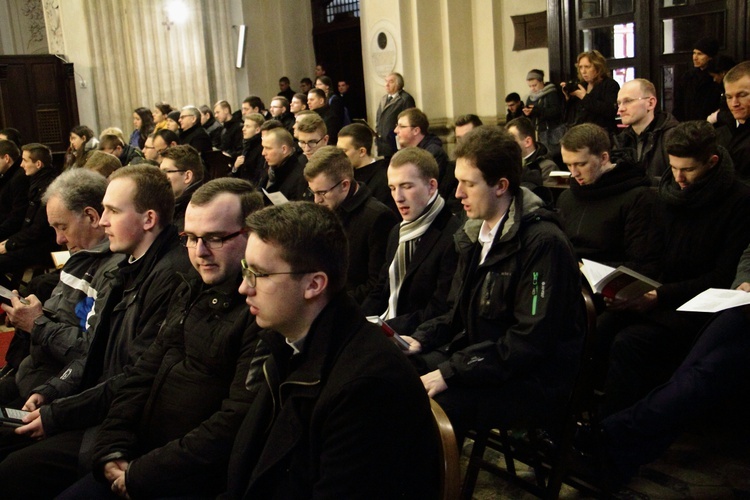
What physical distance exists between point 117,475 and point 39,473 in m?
0.46

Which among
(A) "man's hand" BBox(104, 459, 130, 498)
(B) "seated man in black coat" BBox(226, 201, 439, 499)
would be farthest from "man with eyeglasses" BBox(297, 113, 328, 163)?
(B) "seated man in black coat" BBox(226, 201, 439, 499)

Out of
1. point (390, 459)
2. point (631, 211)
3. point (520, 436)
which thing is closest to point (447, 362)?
point (520, 436)

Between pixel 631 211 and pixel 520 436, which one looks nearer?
pixel 520 436

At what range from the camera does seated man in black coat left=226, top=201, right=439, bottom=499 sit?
185 cm

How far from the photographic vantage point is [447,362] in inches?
116

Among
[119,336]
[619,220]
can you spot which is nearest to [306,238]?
[119,336]

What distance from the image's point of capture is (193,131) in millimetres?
9844

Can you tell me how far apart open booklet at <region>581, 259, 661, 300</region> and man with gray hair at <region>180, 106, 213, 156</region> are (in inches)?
270

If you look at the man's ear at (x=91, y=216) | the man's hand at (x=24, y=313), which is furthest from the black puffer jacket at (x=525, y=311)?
the man's hand at (x=24, y=313)

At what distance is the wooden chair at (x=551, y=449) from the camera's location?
115 inches

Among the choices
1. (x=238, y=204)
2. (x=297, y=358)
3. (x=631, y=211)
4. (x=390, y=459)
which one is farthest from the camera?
(x=631, y=211)

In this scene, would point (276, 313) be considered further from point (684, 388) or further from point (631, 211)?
point (631, 211)

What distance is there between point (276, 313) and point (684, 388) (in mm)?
1830

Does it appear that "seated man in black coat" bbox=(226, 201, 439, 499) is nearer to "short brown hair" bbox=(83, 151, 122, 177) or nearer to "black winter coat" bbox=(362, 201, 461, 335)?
"black winter coat" bbox=(362, 201, 461, 335)
